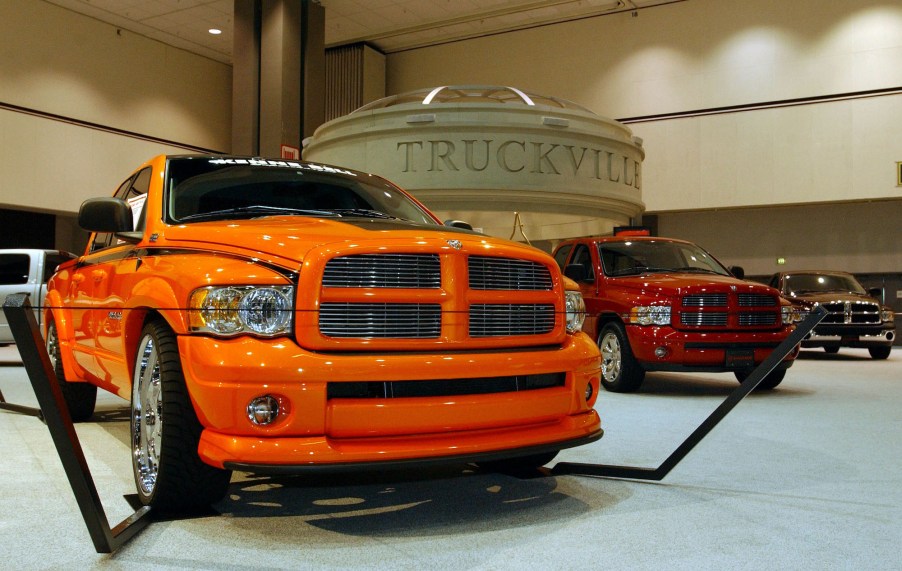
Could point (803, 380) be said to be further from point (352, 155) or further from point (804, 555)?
point (804, 555)

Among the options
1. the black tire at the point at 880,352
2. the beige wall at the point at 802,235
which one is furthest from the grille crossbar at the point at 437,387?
the beige wall at the point at 802,235

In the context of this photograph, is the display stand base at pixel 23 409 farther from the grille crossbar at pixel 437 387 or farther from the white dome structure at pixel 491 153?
the white dome structure at pixel 491 153

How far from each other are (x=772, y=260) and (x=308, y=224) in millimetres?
17472

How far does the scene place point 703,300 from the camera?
7242 mm

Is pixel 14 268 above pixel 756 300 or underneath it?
above

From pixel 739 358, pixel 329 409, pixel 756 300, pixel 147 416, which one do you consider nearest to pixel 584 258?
pixel 756 300

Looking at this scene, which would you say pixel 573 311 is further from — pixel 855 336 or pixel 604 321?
pixel 855 336

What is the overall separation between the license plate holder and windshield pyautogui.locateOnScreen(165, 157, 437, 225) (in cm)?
377

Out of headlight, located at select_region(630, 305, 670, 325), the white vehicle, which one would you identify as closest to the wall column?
the white vehicle

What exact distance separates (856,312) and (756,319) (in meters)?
6.36

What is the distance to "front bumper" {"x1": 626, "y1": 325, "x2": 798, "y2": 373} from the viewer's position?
7.14m

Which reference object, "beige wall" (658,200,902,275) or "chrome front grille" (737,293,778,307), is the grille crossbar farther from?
"beige wall" (658,200,902,275)

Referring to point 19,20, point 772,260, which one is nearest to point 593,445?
point 772,260

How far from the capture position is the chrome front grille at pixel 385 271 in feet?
9.51
